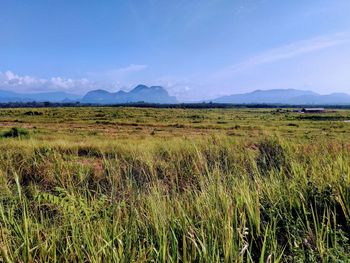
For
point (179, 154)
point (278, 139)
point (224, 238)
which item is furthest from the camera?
point (278, 139)

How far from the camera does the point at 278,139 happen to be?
10.5 m

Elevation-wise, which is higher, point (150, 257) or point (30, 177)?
point (150, 257)

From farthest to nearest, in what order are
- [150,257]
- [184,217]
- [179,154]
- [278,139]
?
[278,139] → [179,154] → [184,217] → [150,257]

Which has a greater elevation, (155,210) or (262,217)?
(155,210)

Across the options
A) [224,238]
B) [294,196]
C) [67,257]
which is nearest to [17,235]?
[67,257]

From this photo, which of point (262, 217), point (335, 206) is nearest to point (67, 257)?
point (262, 217)

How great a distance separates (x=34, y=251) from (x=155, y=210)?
121cm

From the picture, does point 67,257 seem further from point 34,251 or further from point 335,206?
point 335,206

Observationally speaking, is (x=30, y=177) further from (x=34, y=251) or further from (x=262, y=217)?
(x=262, y=217)

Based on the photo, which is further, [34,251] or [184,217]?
[184,217]

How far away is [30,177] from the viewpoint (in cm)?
808

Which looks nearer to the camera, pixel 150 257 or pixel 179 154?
pixel 150 257

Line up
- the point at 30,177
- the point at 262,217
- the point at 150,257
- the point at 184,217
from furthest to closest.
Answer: the point at 30,177 < the point at 262,217 < the point at 184,217 < the point at 150,257

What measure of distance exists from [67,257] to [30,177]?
5804 mm
